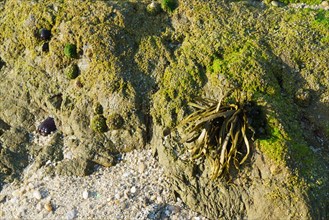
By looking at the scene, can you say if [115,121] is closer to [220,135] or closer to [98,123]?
[98,123]

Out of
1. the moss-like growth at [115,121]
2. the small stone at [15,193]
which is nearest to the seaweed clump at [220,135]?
the moss-like growth at [115,121]

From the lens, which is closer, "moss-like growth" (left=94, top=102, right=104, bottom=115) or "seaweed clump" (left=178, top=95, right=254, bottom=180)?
"seaweed clump" (left=178, top=95, right=254, bottom=180)

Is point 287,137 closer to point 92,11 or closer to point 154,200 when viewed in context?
point 154,200

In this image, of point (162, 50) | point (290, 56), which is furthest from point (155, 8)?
point (290, 56)

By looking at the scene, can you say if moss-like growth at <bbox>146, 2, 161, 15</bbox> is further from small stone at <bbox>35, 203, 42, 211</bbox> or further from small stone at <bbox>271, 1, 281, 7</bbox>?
small stone at <bbox>35, 203, 42, 211</bbox>

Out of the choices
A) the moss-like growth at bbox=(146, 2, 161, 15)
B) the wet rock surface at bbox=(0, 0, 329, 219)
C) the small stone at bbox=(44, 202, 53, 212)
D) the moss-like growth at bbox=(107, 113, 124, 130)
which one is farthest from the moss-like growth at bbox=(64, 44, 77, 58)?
the small stone at bbox=(44, 202, 53, 212)

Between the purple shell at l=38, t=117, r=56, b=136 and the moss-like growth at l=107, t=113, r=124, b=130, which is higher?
the moss-like growth at l=107, t=113, r=124, b=130

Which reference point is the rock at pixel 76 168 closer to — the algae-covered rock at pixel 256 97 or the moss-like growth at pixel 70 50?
the algae-covered rock at pixel 256 97

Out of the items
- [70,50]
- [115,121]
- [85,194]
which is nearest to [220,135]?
[115,121]
